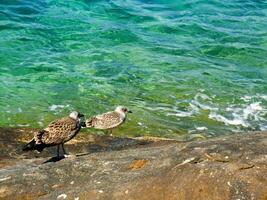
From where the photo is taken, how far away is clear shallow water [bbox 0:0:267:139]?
16344 millimetres

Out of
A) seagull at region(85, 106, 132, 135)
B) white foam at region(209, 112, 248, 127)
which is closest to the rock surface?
seagull at region(85, 106, 132, 135)

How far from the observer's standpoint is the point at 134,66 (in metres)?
21.6

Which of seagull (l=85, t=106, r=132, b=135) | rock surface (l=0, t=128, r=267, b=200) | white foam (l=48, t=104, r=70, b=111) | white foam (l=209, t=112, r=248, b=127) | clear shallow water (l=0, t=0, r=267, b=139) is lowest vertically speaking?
clear shallow water (l=0, t=0, r=267, b=139)

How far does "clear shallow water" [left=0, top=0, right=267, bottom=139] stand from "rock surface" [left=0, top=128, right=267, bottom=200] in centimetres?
675

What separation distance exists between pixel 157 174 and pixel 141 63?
1541cm

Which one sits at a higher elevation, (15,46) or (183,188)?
(183,188)

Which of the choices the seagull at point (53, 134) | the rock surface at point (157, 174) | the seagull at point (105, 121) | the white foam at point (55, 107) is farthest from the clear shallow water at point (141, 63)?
the rock surface at point (157, 174)

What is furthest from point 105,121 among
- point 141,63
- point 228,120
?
point 141,63

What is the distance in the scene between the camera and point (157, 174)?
6930mm

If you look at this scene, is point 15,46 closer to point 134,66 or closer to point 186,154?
point 134,66

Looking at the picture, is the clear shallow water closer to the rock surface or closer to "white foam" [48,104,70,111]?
"white foam" [48,104,70,111]

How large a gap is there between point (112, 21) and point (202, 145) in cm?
2222

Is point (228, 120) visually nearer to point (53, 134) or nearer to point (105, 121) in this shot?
point (105, 121)

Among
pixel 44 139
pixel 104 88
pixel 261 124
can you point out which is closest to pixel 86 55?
pixel 104 88
